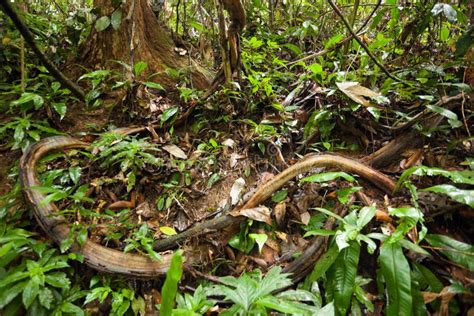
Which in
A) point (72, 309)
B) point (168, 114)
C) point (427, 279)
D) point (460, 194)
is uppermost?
point (168, 114)

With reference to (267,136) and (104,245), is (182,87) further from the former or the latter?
(104,245)

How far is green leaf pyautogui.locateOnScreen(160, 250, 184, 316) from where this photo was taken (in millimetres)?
1062

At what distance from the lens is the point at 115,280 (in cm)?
189

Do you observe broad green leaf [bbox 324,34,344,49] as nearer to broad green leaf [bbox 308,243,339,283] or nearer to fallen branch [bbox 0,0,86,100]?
broad green leaf [bbox 308,243,339,283]

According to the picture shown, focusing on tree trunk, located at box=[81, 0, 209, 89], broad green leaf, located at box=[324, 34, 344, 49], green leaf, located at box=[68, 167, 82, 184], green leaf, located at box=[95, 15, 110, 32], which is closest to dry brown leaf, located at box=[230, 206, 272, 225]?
green leaf, located at box=[68, 167, 82, 184]

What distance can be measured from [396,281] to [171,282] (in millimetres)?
1017

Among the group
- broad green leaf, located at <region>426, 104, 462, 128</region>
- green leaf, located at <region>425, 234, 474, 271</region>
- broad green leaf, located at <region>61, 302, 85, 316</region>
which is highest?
broad green leaf, located at <region>426, 104, 462, 128</region>

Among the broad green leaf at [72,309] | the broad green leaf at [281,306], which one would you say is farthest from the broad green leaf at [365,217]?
the broad green leaf at [72,309]

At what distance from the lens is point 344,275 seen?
5.10ft

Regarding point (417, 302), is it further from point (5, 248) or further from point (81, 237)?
point (5, 248)

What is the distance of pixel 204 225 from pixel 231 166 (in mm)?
585

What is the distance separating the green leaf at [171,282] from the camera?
3.48ft

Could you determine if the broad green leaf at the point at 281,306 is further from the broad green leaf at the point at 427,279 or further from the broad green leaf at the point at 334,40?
the broad green leaf at the point at 334,40

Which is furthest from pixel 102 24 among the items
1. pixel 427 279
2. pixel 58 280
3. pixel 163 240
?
pixel 427 279
